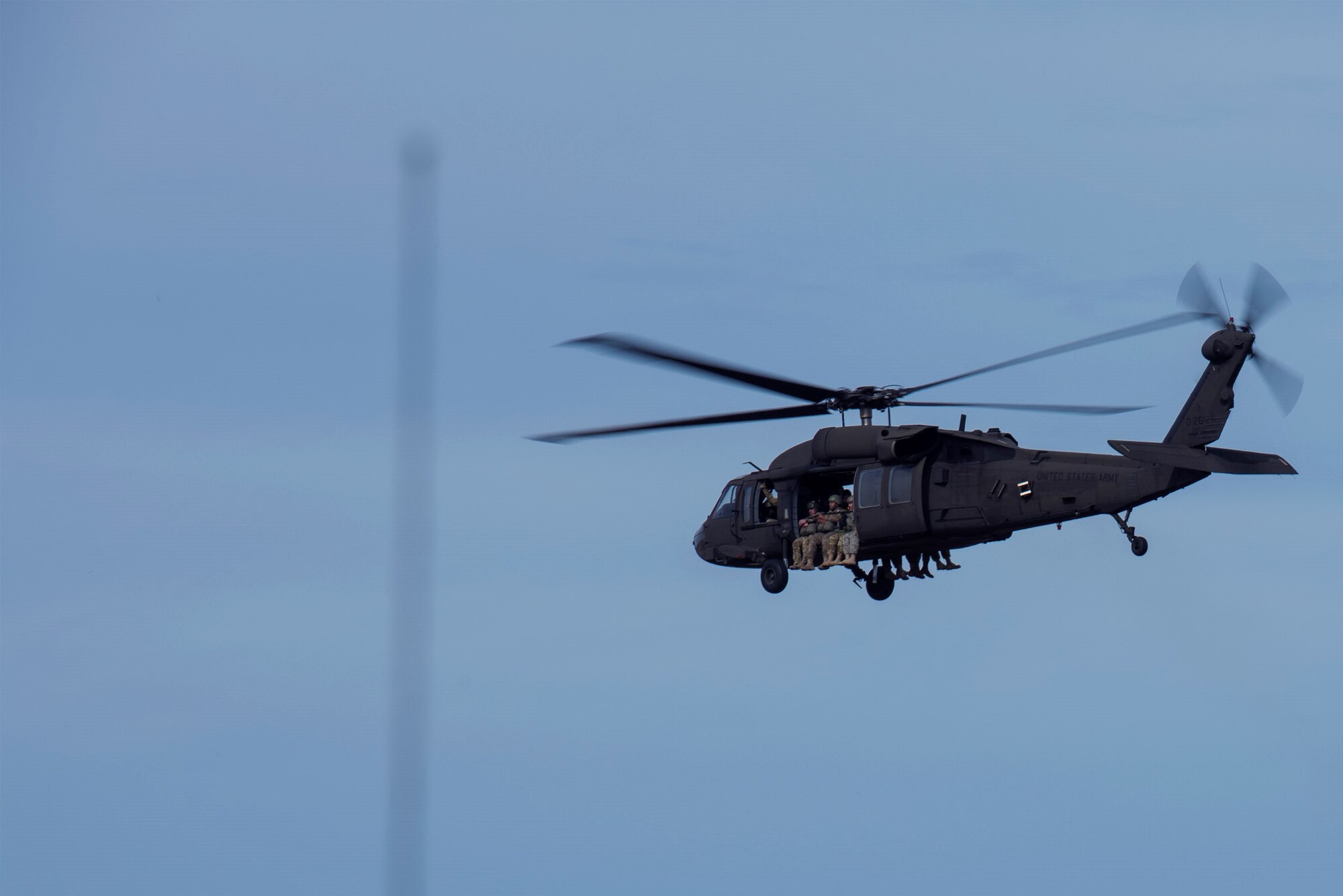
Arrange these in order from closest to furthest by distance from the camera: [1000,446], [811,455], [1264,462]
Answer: [1264,462] < [1000,446] < [811,455]

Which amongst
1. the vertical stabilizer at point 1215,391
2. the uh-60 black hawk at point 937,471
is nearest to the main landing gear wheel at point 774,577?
the uh-60 black hawk at point 937,471

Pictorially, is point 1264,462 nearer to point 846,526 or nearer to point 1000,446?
point 1000,446

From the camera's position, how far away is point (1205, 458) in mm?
46312

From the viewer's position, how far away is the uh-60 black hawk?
153 feet

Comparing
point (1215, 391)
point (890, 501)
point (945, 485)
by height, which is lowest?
point (890, 501)

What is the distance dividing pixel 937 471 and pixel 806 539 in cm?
434

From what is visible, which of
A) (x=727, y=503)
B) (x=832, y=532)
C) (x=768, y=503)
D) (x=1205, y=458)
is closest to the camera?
(x=1205, y=458)

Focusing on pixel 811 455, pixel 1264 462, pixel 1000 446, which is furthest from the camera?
pixel 811 455

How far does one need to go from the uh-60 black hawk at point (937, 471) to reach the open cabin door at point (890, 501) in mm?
34

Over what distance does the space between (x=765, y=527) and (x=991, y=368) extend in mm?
8877

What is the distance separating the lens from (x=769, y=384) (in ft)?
164

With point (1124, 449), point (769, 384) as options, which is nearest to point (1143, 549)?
point (1124, 449)

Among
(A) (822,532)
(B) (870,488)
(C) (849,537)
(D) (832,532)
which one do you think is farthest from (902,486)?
(A) (822,532)

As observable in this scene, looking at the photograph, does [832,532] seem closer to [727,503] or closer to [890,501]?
[890,501]
